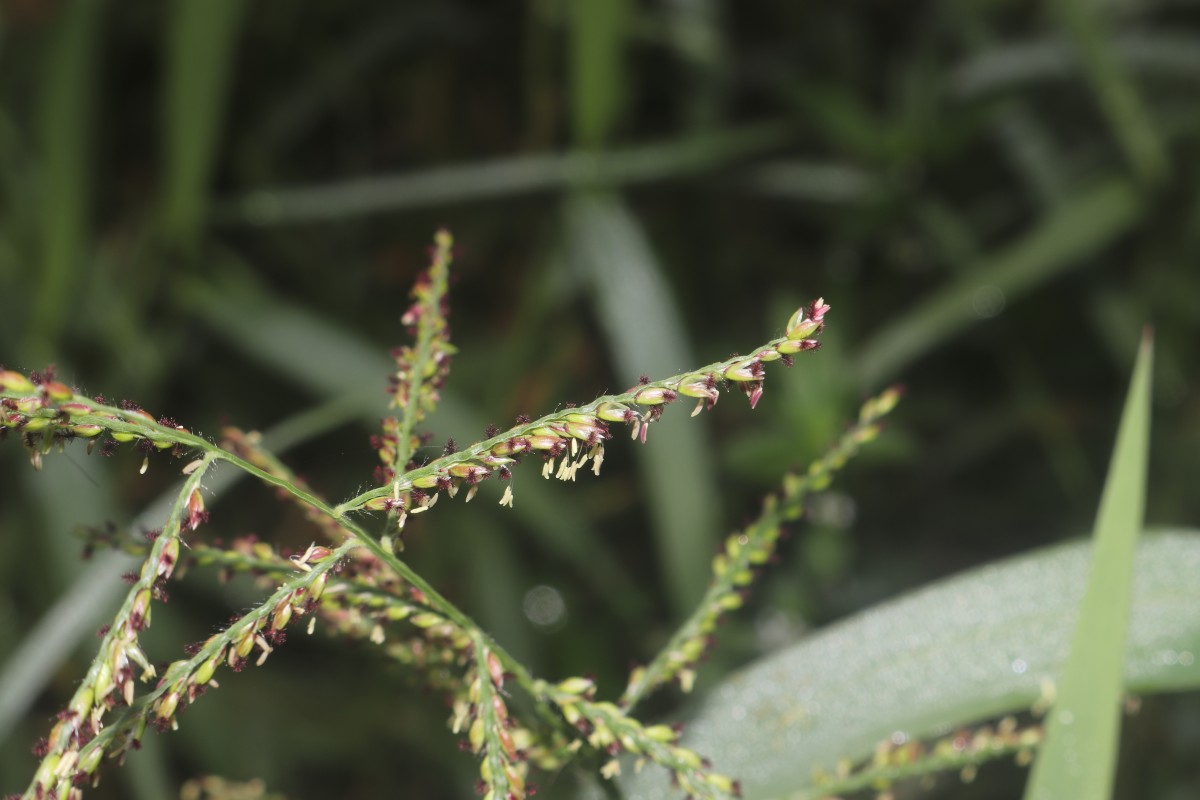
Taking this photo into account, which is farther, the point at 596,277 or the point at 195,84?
the point at 596,277

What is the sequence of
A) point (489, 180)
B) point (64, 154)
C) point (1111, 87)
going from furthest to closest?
point (489, 180), point (64, 154), point (1111, 87)

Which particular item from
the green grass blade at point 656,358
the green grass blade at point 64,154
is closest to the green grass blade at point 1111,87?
the green grass blade at point 656,358

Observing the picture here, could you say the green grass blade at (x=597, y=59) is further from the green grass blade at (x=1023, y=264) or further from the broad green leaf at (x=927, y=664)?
the broad green leaf at (x=927, y=664)

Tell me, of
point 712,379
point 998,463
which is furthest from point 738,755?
point 998,463

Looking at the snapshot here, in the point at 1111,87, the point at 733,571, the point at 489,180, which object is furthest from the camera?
the point at 489,180

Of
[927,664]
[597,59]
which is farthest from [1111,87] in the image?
[927,664]

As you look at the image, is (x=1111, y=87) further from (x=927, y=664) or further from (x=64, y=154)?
(x=64, y=154)

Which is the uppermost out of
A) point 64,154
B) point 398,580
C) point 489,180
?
point 489,180

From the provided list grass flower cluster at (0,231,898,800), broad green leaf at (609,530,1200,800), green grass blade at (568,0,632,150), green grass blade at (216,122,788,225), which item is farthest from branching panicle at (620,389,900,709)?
green grass blade at (216,122,788,225)

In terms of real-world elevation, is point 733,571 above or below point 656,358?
below
